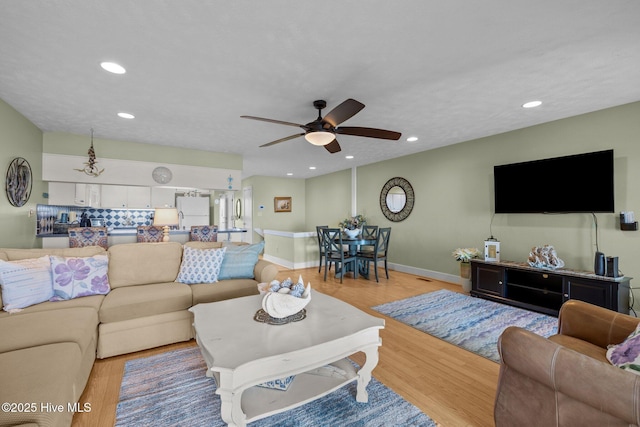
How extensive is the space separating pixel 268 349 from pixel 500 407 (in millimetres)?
1267

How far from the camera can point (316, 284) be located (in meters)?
4.92

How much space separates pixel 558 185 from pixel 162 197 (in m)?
6.61

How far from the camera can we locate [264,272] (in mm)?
3055

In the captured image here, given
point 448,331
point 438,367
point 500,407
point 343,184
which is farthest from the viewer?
point 343,184

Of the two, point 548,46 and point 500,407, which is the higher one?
point 548,46

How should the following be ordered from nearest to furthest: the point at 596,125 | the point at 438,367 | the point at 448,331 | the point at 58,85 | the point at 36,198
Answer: the point at 438,367
the point at 58,85
the point at 448,331
the point at 596,125
the point at 36,198

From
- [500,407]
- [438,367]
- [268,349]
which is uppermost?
[268,349]

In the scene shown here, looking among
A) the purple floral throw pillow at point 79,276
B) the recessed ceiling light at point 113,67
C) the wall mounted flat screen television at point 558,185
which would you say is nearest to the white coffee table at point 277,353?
the purple floral throw pillow at point 79,276

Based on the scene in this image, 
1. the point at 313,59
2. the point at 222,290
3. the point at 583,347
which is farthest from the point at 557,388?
the point at 222,290

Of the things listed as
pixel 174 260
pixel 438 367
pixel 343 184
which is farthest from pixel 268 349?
pixel 343 184

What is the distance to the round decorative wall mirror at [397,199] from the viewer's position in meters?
5.70

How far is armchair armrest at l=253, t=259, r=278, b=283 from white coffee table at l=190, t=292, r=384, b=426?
3.11ft

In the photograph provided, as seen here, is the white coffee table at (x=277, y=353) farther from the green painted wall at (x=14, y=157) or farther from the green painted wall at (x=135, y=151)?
the green painted wall at (x=135, y=151)

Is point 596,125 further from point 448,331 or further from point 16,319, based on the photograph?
point 16,319
